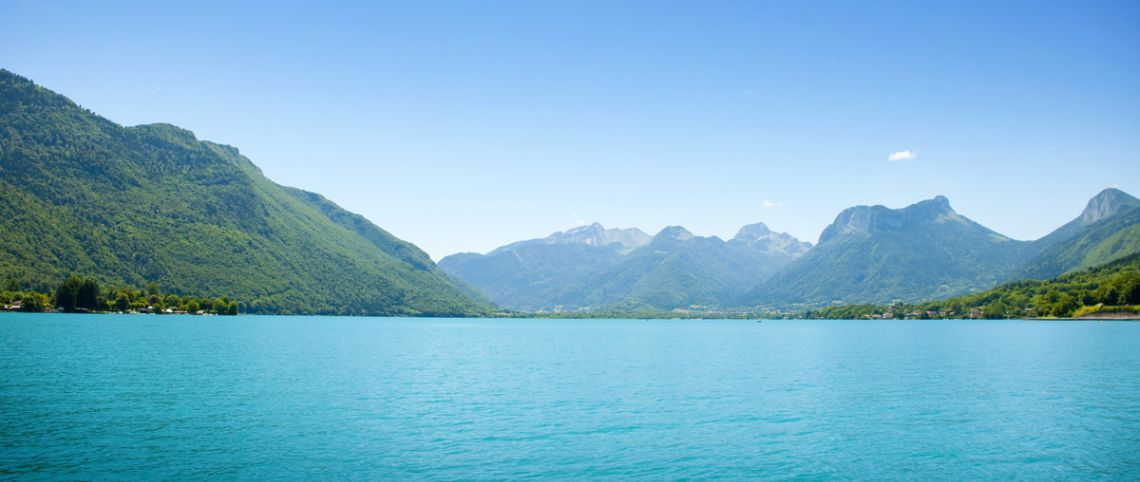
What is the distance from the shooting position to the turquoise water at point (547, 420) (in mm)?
26469

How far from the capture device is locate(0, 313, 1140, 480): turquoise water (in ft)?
86.8

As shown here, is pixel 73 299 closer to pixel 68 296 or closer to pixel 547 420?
pixel 68 296

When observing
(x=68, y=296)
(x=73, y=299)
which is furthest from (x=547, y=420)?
(x=73, y=299)

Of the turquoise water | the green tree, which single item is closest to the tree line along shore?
the green tree

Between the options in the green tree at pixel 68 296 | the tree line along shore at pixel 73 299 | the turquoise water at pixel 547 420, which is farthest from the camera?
the green tree at pixel 68 296

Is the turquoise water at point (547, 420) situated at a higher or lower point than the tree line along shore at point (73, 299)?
lower

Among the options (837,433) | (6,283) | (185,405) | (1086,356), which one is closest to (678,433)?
(837,433)

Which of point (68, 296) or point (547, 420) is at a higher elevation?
point (68, 296)

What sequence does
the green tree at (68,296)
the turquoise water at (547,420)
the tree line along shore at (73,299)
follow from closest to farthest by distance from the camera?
the turquoise water at (547,420) → the tree line along shore at (73,299) → the green tree at (68,296)

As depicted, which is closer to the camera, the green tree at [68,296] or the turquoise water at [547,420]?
the turquoise water at [547,420]

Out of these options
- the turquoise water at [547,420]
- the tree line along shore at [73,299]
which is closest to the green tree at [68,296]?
the tree line along shore at [73,299]

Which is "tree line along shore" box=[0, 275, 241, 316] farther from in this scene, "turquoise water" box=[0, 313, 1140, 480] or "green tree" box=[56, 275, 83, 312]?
"turquoise water" box=[0, 313, 1140, 480]

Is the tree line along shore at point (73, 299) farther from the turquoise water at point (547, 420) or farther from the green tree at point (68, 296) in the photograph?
the turquoise water at point (547, 420)

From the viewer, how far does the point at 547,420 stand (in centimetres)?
3722
